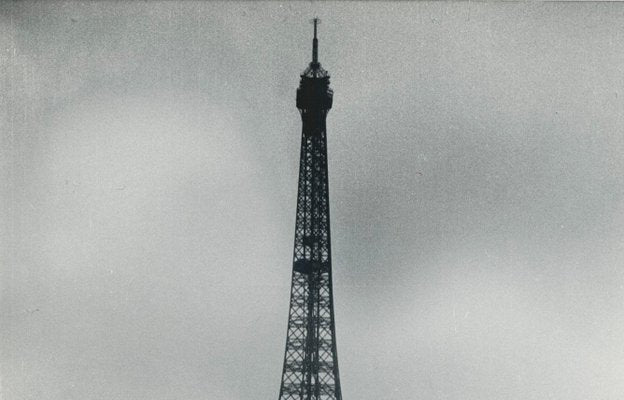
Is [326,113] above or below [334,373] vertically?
above

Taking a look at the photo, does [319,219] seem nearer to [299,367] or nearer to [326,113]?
[326,113]

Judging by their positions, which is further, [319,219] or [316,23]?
[319,219]

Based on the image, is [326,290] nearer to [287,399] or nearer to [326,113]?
[287,399]

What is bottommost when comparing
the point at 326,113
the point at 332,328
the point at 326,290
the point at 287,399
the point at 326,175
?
the point at 287,399

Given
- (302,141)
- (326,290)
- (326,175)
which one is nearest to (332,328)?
(326,290)

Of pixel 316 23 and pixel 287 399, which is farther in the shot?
pixel 287 399

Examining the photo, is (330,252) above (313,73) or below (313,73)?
below

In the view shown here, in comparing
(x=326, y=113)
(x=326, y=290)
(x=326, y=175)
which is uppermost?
(x=326, y=113)

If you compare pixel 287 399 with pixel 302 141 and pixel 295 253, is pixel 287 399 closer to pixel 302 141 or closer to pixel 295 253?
pixel 295 253

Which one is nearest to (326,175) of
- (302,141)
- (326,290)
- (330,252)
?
(302,141)
